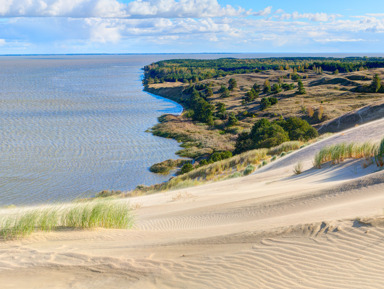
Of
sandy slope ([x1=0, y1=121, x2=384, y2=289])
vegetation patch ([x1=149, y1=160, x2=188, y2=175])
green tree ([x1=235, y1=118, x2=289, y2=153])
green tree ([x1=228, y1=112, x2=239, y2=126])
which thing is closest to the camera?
sandy slope ([x1=0, y1=121, x2=384, y2=289])

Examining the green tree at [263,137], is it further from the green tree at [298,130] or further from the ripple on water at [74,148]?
the ripple on water at [74,148]

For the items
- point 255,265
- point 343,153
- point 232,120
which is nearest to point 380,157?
point 343,153

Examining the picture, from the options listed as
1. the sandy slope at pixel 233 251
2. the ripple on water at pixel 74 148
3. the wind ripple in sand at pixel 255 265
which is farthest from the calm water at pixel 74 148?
the wind ripple in sand at pixel 255 265

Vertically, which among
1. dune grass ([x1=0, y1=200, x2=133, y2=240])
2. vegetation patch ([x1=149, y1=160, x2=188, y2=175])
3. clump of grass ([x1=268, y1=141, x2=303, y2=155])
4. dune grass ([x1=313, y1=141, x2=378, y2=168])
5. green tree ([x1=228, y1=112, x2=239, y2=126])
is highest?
dune grass ([x1=313, y1=141, x2=378, y2=168])

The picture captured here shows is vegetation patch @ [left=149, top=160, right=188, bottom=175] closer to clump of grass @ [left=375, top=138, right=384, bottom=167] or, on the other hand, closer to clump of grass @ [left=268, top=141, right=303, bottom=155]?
clump of grass @ [left=268, top=141, right=303, bottom=155]

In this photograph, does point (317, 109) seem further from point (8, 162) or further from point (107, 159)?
point (8, 162)

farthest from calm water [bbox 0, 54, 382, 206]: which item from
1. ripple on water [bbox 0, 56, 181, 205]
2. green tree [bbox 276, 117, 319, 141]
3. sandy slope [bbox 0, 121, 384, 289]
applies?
sandy slope [bbox 0, 121, 384, 289]

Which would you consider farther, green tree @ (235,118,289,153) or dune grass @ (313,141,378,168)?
green tree @ (235,118,289,153)

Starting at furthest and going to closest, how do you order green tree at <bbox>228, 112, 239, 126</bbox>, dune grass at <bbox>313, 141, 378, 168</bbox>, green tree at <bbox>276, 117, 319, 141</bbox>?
1. green tree at <bbox>228, 112, 239, 126</bbox>
2. green tree at <bbox>276, 117, 319, 141</bbox>
3. dune grass at <bbox>313, 141, 378, 168</bbox>
